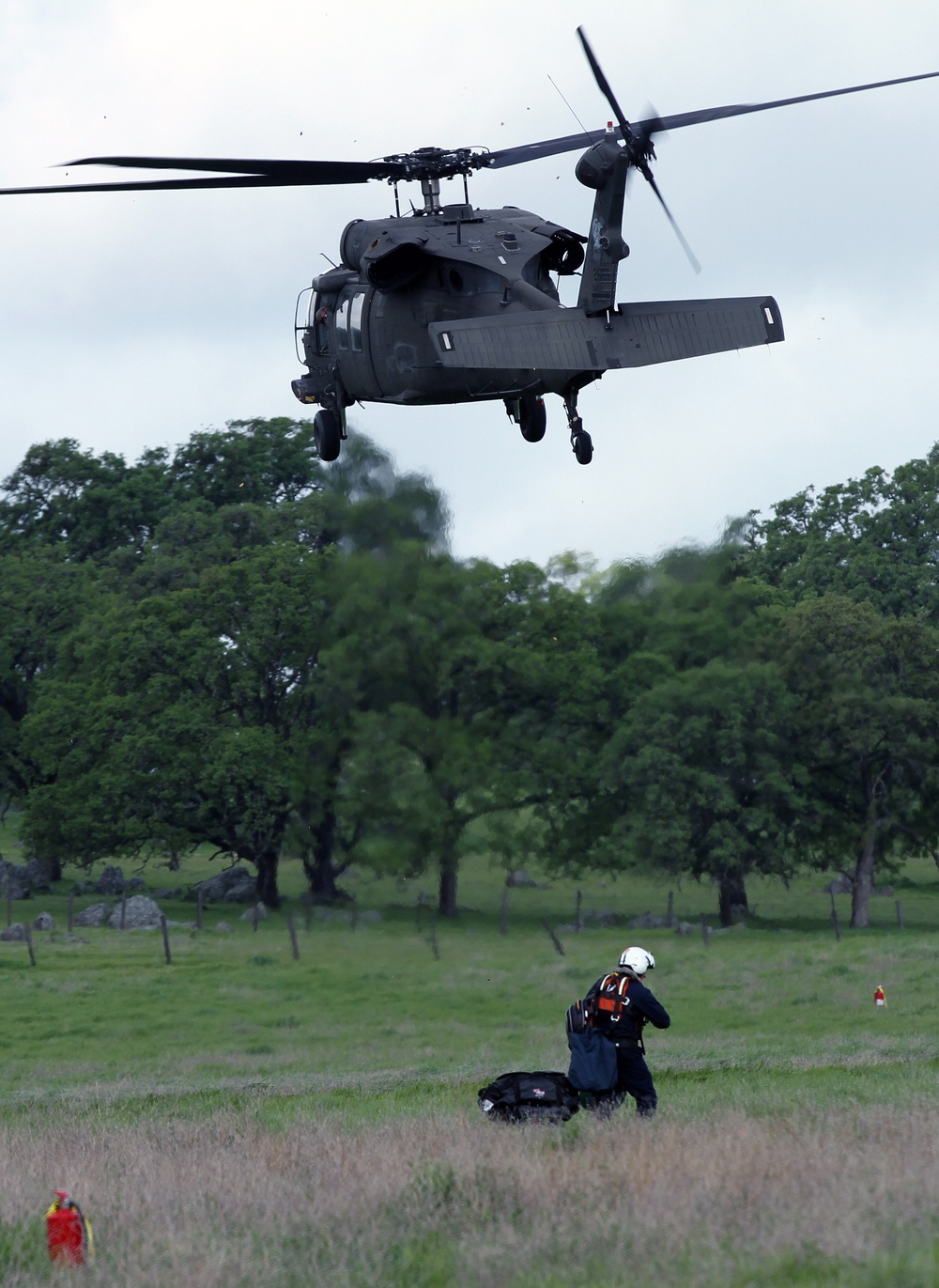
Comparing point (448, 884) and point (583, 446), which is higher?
point (583, 446)

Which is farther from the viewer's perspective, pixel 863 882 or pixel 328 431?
pixel 863 882

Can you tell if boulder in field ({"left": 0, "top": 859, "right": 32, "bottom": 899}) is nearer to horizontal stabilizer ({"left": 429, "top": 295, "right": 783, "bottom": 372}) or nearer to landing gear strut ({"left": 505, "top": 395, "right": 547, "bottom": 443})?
landing gear strut ({"left": 505, "top": 395, "right": 547, "bottom": 443})

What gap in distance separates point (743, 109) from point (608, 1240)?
9763mm

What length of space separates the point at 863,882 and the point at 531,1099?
1562 inches

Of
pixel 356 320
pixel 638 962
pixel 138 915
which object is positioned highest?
pixel 356 320

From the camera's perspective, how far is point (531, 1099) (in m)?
12.3

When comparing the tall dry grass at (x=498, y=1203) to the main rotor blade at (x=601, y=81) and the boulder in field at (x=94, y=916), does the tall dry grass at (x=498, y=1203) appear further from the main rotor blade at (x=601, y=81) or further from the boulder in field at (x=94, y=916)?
the boulder in field at (x=94, y=916)

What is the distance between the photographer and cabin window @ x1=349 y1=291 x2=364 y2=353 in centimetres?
1766

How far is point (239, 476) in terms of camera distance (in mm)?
68875

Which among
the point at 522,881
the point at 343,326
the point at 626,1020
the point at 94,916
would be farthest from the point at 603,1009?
the point at 522,881

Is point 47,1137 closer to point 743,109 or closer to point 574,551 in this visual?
point 743,109

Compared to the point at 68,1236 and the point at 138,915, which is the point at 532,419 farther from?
the point at 138,915

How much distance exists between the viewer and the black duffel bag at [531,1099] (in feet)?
39.9

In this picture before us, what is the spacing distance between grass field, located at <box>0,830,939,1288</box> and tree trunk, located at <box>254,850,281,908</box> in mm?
8755
